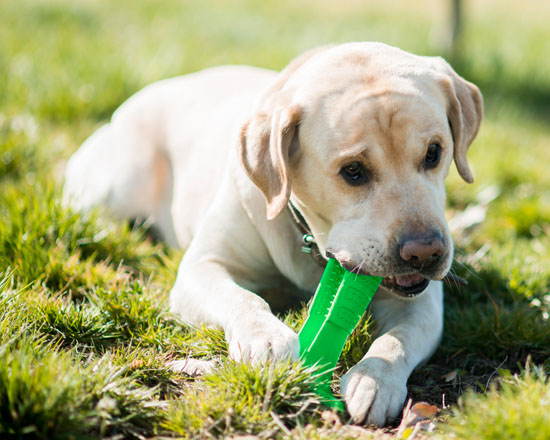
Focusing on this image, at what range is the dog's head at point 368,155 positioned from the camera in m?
2.73

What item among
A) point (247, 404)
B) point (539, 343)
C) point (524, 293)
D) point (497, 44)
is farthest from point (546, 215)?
point (497, 44)

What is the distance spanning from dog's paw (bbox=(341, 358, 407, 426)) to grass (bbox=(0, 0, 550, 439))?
0.21ft

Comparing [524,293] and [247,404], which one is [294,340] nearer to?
[247,404]

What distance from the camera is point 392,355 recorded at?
9.12 feet

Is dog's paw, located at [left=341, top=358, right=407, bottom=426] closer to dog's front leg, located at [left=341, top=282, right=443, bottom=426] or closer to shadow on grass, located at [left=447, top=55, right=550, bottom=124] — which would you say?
dog's front leg, located at [left=341, top=282, right=443, bottom=426]

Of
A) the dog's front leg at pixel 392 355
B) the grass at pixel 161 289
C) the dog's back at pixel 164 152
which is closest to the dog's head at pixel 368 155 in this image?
the dog's front leg at pixel 392 355

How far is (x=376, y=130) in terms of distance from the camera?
284cm

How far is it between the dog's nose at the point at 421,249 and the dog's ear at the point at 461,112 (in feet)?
2.43

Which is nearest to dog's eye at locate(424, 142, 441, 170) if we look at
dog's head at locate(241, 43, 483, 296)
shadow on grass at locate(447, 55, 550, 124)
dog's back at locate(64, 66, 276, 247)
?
dog's head at locate(241, 43, 483, 296)

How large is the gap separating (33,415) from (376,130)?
1682 millimetres

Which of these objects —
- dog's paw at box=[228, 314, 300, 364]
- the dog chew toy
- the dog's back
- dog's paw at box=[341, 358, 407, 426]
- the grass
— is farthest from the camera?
the dog's back

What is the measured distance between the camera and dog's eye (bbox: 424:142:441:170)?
297 centimetres

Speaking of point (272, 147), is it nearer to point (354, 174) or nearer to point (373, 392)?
point (354, 174)

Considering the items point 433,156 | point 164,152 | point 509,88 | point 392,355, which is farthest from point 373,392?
point 509,88
